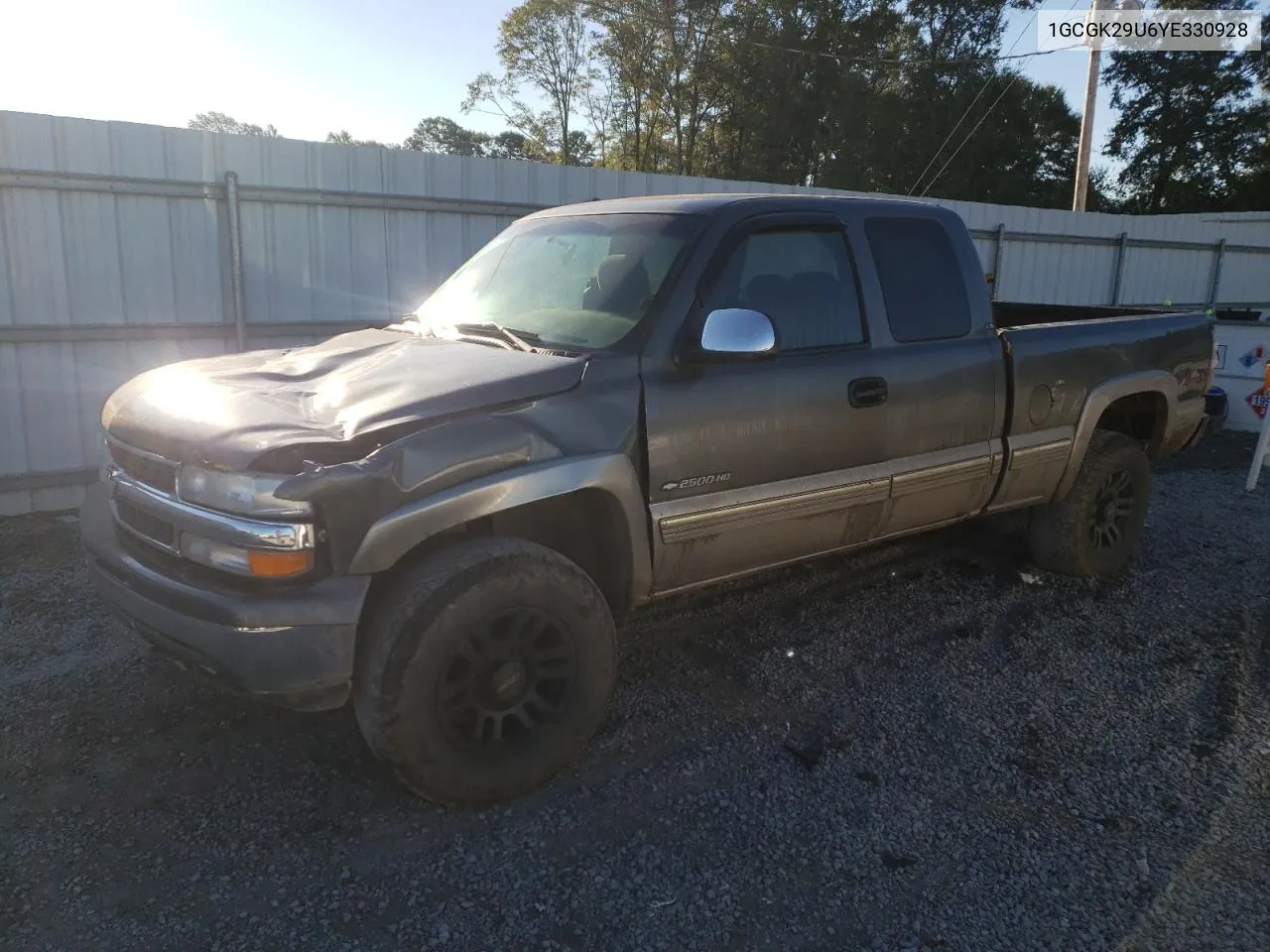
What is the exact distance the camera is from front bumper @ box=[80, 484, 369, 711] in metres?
2.68

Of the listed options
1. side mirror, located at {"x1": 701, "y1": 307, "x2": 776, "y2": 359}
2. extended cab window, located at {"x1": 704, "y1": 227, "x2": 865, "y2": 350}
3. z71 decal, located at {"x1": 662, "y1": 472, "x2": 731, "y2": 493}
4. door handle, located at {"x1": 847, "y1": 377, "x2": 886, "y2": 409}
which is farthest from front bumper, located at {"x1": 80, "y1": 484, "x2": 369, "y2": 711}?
door handle, located at {"x1": 847, "y1": 377, "x2": 886, "y2": 409}

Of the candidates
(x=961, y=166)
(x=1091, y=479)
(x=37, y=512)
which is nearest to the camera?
(x=1091, y=479)

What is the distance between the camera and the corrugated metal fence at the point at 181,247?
629 cm

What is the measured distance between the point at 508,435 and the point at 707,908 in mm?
1521

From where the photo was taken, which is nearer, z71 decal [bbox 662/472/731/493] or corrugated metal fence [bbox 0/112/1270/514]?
z71 decal [bbox 662/472/731/493]

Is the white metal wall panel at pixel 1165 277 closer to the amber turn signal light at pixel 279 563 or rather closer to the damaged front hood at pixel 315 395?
the damaged front hood at pixel 315 395

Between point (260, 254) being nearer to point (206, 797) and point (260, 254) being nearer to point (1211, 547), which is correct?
point (206, 797)

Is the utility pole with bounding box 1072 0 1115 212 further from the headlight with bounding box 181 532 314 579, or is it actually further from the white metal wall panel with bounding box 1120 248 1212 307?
the headlight with bounding box 181 532 314 579

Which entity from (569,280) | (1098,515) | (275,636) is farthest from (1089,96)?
(275,636)

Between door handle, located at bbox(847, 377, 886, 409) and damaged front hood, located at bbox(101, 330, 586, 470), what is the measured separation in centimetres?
125

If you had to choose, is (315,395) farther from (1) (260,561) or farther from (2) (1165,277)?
(2) (1165,277)

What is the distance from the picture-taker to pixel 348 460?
2.71 meters

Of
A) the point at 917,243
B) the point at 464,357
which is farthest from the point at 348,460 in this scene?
the point at 917,243

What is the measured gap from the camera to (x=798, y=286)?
388 centimetres
